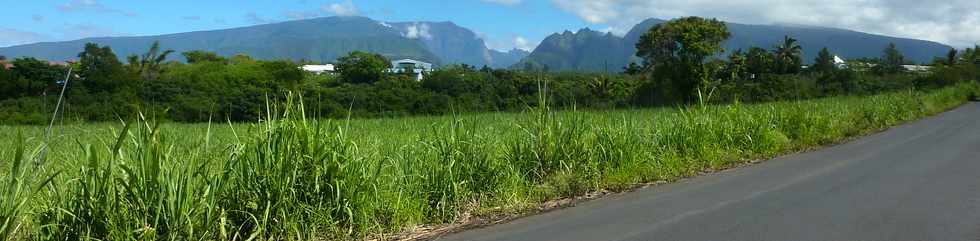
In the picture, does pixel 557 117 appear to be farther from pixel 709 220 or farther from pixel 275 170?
pixel 275 170

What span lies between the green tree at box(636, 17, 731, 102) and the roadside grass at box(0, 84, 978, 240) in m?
44.4

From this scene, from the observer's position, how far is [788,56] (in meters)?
75.2

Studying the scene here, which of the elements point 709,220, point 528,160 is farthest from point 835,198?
point 528,160

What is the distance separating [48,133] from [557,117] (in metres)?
5.03

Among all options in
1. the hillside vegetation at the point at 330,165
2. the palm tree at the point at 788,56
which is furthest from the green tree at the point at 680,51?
the hillside vegetation at the point at 330,165

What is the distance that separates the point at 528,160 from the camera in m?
7.38

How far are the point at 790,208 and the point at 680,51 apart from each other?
51.5 m

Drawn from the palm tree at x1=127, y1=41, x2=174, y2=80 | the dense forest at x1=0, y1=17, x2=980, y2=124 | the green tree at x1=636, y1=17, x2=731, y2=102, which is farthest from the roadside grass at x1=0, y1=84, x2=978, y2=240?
the green tree at x1=636, y1=17, x2=731, y2=102

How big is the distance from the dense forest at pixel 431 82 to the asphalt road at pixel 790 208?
6.71 ft

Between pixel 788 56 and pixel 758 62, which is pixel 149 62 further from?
pixel 788 56

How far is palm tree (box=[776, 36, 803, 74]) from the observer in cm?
7206

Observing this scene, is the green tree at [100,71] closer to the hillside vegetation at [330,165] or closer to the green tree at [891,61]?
the hillside vegetation at [330,165]

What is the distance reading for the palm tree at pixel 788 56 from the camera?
72.1 m

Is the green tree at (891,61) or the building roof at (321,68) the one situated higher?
the green tree at (891,61)
